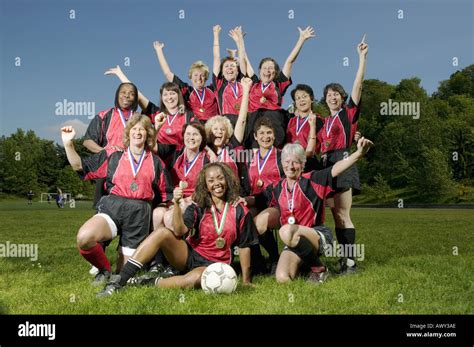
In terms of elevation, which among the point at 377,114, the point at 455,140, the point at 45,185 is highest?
the point at 377,114

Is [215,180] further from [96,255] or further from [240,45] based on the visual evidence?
[240,45]

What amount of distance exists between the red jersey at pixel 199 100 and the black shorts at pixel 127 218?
2274 mm

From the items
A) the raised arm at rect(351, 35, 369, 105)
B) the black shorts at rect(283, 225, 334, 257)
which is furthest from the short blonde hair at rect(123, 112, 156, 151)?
the raised arm at rect(351, 35, 369, 105)

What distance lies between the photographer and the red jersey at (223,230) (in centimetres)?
572

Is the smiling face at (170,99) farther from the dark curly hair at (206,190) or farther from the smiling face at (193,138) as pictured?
the dark curly hair at (206,190)

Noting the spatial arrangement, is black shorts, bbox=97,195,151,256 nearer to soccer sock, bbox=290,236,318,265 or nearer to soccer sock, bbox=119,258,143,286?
soccer sock, bbox=119,258,143,286

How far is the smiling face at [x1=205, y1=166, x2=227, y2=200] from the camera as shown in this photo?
5.68m

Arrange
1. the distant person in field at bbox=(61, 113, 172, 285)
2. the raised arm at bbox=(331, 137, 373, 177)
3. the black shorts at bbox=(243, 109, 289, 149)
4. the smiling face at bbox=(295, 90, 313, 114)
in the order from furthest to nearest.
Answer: the black shorts at bbox=(243, 109, 289, 149) < the smiling face at bbox=(295, 90, 313, 114) < the distant person in field at bbox=(61, 113, 172, 285) < the raised arm at bbox=(331, 137, 373, 177)

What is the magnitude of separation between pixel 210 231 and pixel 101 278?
1.81 m

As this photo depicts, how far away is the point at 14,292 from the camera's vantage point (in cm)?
624

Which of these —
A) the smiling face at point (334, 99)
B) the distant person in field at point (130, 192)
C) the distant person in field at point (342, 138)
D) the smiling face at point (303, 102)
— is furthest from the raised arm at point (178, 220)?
the smiling face at point (334, 99)
